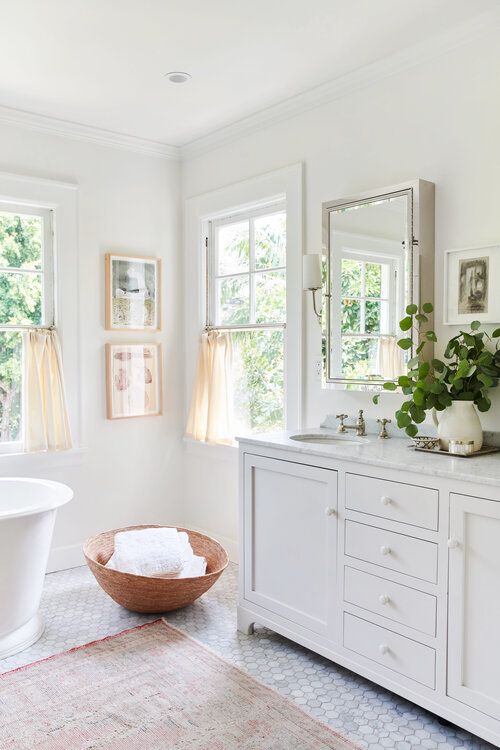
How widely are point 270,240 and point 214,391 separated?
37.9 inches

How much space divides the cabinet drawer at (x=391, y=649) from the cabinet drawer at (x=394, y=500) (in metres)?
0.42

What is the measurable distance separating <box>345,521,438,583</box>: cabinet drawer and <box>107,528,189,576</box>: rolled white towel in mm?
1021

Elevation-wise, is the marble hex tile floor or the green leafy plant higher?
the green leafy plant

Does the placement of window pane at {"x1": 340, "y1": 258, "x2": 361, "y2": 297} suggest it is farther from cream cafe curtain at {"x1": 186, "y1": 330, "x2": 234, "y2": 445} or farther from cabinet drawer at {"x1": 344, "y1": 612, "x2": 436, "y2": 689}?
cabinet drawer at {"x1": 344, "y1": 612, "x2": 436, "y2": 689}

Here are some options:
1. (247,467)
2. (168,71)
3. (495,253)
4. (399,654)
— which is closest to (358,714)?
(399,654)

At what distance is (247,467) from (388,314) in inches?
36.3

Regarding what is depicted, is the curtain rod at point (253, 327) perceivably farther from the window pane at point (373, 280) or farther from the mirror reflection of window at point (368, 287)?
the window pane at point (373, 280)

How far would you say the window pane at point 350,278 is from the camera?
2.94m

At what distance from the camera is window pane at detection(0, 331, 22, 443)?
11.7 ft

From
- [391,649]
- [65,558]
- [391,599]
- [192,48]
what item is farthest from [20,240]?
[391,649]

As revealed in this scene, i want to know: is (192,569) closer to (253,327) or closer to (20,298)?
(253,327)

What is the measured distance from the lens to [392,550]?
2.25 meters

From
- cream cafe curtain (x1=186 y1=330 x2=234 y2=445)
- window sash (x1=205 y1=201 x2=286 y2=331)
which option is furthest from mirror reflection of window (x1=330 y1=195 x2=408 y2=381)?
cream cafe curtain (x1=186 y1=330 x2=234 y2=445)

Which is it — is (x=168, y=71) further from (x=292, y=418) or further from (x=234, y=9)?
(x=292, y=418)
